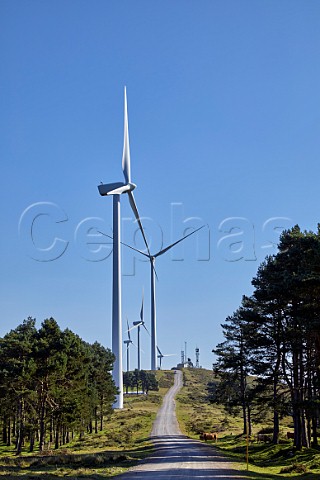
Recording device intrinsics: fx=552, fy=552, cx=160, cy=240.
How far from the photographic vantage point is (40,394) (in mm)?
72125

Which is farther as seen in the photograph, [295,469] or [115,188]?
[115,188]

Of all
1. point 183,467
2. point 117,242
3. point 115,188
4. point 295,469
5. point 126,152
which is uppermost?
point 126,152

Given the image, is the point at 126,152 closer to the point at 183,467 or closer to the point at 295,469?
the point at 183,467

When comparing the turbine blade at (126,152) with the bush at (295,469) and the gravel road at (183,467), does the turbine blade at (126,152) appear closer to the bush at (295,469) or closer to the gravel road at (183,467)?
the gravel road at (183,467)

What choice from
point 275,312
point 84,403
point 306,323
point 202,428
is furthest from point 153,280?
point 306,323

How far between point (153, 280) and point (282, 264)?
83.8 metres

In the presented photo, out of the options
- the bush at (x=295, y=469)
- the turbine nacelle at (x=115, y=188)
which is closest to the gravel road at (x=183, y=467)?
the bush at (x=295, y=469)

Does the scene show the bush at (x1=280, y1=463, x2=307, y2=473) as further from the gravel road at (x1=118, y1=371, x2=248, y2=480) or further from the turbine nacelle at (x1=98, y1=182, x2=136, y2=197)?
the turbine nacelle at (x1=98, y1=182, x2=136, y2=197)

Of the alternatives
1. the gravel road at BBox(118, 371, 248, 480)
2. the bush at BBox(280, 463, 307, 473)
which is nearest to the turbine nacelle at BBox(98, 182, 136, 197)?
the gravel road at BBox(118, 371, 248, 480)

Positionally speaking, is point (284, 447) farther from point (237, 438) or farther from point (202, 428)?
point (202, 428)

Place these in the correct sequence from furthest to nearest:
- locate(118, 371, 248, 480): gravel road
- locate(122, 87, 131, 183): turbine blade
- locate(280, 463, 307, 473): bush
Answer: locate(122, 87, 131, 183): turbine blade, locate(280, 463, 307, 473): bush, locate(118, 371, 248, 480): gravel road

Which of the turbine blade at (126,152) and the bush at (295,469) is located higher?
the turbine blade at (126,152)

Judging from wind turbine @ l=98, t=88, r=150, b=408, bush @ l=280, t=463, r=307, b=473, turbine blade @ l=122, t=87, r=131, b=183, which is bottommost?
bush @ l=280, t=463, r=307, b=473

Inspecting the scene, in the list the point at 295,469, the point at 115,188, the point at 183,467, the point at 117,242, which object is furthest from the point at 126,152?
the point at 295,469
